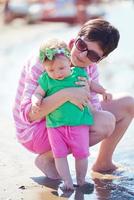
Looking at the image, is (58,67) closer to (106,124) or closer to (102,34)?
(102,34)

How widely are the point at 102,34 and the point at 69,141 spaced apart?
72 cm

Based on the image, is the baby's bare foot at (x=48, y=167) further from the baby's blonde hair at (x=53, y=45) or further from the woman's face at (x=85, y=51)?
the baby's blonde hair at (x=53, y=45)

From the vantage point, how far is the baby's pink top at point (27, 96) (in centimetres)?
489

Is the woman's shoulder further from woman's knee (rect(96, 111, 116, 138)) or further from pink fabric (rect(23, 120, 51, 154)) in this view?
woman's knee (rect(96, 111, 116, 138))

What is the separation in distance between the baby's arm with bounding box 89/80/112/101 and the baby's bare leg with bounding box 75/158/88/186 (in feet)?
1.46

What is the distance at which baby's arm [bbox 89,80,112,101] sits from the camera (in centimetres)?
491

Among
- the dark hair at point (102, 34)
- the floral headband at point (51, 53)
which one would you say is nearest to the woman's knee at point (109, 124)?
the dark hair at point (102, 34)

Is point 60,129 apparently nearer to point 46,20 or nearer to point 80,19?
point 80,19

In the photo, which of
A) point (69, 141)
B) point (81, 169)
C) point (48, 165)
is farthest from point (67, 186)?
point (48, 165)

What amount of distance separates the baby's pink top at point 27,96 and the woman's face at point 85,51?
0.26m

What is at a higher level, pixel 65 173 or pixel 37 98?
pixel 37 98

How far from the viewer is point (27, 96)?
489cm

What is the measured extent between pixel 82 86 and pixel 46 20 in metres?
20.2

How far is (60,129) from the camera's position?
4.79 meters
